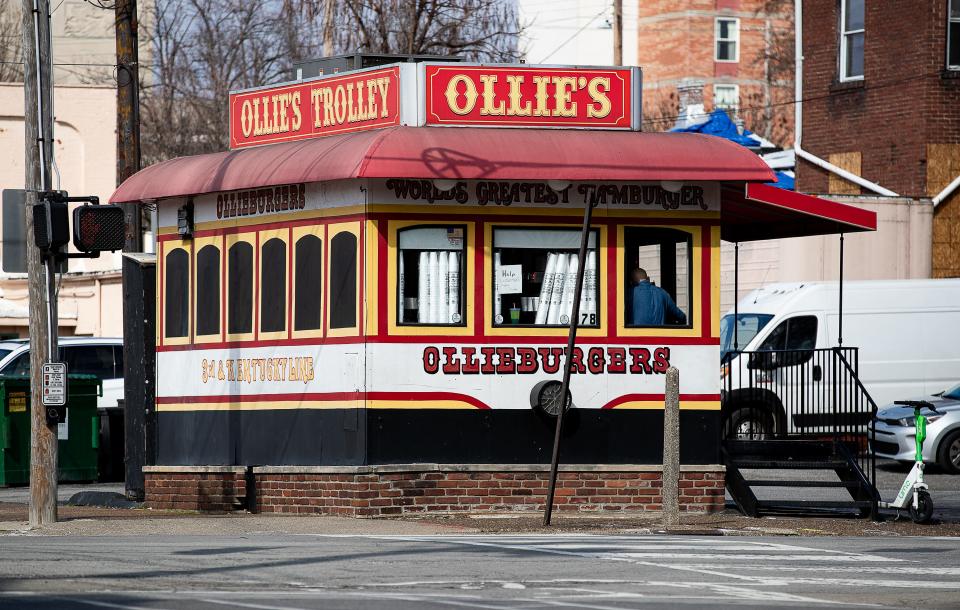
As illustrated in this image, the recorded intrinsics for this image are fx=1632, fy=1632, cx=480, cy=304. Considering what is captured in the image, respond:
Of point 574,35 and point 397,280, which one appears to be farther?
point 574,35

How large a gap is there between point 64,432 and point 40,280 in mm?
7954

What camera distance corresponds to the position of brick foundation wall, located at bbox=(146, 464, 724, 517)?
1564 centimetres

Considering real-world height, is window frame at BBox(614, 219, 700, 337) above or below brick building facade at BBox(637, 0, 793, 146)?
below

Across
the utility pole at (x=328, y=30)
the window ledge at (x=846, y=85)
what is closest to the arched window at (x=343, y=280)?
the utility pole at (x=328, y=30)

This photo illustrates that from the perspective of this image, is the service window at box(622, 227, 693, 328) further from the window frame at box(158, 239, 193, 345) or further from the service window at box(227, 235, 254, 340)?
the window frame at box(158, 239, 193, 345)

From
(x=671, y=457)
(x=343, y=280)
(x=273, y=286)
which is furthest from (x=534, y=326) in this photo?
(x=273, y=286)

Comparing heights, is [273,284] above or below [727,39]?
below

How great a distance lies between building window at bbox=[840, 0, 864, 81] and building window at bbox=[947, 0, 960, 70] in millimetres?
2101

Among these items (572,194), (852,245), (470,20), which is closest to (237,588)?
(572,194)

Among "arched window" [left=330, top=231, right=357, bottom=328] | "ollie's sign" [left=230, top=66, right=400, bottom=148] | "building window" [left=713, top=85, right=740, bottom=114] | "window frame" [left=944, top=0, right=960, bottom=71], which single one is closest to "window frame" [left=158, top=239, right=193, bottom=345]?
"ollie's sign" [left=230, top=66, right=400, bottom=148]

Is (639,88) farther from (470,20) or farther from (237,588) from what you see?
(470,20)

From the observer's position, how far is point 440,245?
52.4 ft

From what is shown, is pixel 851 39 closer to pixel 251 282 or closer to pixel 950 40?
pixel 950 40

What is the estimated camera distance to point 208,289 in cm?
1744
